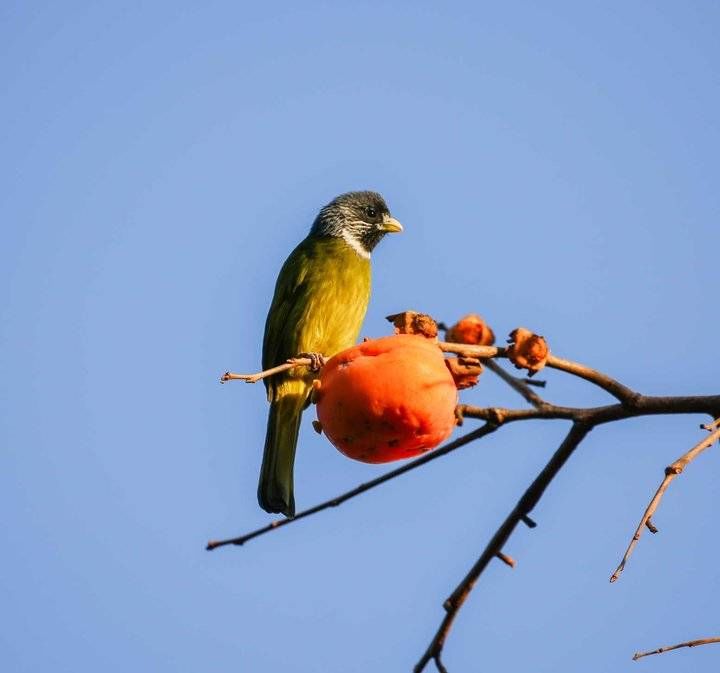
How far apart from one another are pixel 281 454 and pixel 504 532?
387 cm

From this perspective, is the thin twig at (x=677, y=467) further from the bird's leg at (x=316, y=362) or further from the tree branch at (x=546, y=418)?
the bird's leg at (x=316, y=362)

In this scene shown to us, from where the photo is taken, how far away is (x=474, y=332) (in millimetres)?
2381

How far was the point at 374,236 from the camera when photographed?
24.5ft

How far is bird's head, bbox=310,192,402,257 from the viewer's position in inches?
288

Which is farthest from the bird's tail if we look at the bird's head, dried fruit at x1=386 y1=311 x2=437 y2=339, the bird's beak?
dried fruit at x1=386 y1=311 x2=437 y2=339

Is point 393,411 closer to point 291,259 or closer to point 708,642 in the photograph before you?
point 708,642

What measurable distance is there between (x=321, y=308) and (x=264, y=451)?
1028 mm

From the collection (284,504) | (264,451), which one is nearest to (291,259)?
(264,451)

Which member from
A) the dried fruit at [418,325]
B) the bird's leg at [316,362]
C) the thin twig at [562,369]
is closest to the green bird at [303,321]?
the bird's leg at [316,362]

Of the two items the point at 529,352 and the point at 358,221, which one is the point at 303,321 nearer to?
the point at 358,221

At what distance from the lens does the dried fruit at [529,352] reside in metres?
2.00

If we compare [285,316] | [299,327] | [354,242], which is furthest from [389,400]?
[354,242]

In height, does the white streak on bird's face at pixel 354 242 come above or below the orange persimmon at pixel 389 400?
above

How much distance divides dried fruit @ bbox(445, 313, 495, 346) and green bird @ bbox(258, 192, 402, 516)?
9.36 feet
